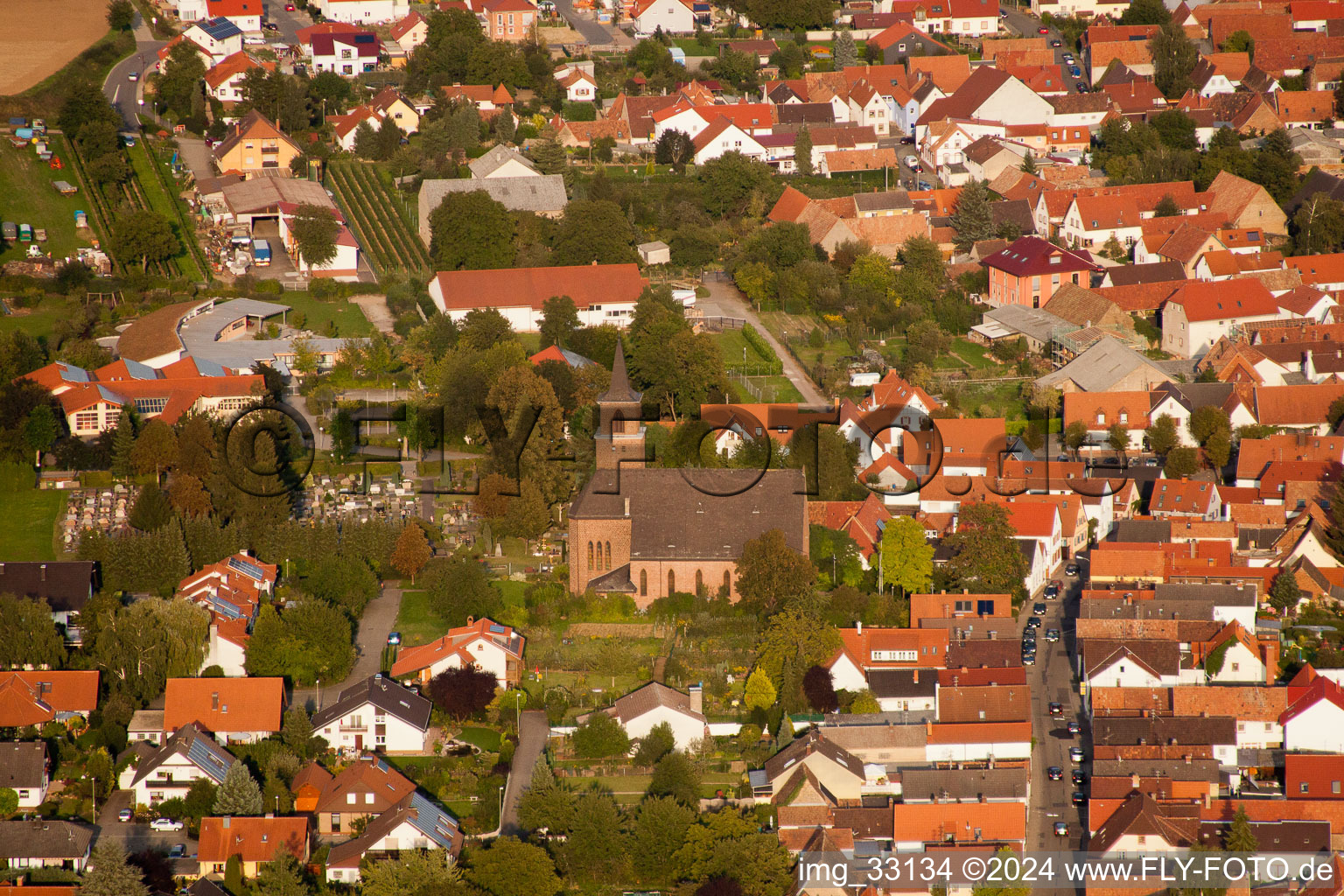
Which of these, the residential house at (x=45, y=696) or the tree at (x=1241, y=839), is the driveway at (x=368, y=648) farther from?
the tree at (x=1241, y=839)

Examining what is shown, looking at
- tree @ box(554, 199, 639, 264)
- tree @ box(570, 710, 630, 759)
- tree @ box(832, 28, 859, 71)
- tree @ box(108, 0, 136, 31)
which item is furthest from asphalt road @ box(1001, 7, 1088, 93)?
tree @ box(570, 710, 630, 759)

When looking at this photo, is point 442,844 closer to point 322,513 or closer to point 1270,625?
point 322,513

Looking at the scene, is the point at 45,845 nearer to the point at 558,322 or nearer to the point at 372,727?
the point at 372,727

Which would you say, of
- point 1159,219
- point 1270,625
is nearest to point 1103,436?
point 1270,625

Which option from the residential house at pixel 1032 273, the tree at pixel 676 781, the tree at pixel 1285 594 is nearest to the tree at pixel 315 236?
the residential house at pixel 1032 273

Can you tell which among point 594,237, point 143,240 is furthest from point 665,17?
point 143,240
